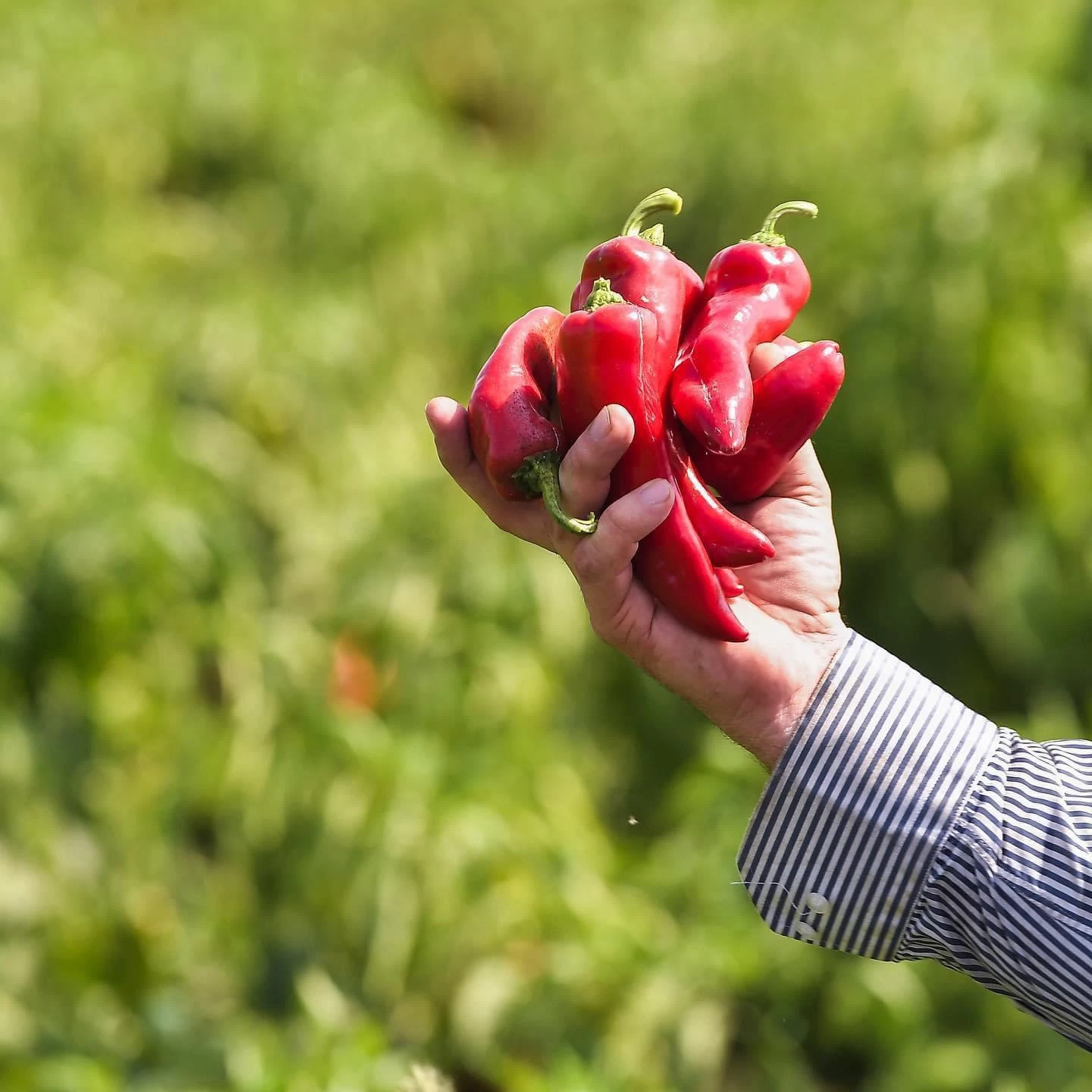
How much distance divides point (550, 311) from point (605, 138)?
3870 mm

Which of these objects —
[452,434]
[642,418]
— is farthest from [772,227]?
[452,434]

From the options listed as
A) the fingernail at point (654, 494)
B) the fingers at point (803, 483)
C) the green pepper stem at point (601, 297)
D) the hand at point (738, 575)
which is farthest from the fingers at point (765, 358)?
the fingernail at point (654, 494)

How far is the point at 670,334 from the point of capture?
1.61 metres

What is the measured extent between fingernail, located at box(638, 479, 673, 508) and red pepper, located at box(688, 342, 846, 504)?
205 mm

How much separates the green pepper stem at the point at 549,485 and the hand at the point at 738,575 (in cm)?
2

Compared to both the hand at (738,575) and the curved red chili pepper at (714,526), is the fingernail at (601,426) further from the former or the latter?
the curved red chili pepper at (714,526)

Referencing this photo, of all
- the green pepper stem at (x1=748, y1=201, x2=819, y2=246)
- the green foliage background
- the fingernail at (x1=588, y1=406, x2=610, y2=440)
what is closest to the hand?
the fingernail at (x1=588, y1=406, x2=610, y2=440)

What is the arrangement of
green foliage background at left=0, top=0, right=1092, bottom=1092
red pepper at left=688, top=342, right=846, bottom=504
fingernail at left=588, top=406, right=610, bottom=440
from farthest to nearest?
green foliage background at left=0, top=0, right=1092, bottom=1092 → red pepper at left=688, top=342, right=846, bottom=504 → fingernail at left=588, top=406, right=610, bottom=440

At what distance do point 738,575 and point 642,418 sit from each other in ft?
0.90

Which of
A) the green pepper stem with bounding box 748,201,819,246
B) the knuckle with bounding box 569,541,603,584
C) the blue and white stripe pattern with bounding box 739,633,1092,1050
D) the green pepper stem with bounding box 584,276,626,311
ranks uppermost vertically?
the green pepper stem with bounding box 748,201,819,246

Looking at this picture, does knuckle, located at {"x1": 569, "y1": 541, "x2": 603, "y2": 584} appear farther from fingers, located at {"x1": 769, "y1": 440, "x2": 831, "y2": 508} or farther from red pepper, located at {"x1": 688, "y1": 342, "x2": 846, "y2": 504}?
fingers, located at {"x1": 769, "y1": 440, "x2": 831, "y2": 508}

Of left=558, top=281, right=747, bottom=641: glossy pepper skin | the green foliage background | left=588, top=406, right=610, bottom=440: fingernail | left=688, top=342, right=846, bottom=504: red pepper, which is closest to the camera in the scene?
left=588, top=406, right=610, bottom=440: fingernail

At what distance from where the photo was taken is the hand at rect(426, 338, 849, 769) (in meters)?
1.44

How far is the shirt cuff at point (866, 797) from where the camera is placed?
58.9 inches
